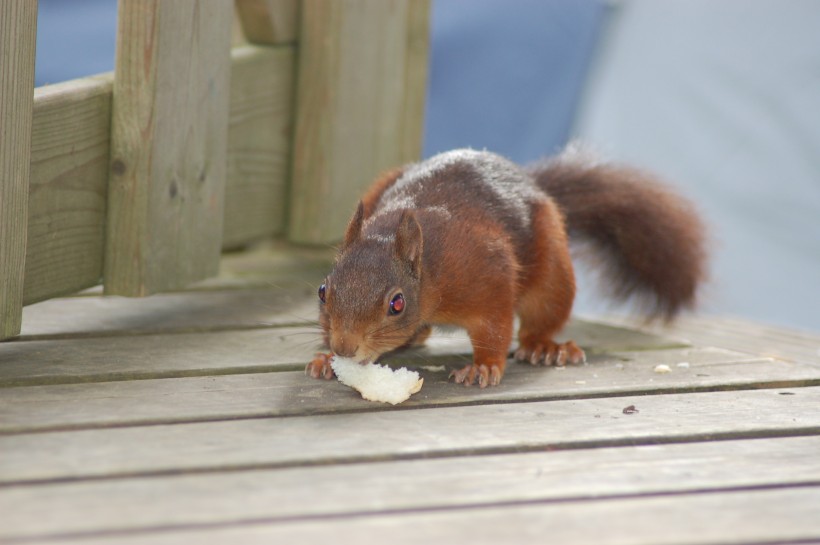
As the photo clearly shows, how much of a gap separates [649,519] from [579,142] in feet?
5.87

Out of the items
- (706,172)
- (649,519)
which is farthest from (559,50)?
(649,519)

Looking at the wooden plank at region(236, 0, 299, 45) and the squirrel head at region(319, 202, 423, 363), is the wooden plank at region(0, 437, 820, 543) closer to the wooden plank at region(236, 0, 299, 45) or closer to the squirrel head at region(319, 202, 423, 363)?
the squirrel head at region(319, 202, 423, 363)

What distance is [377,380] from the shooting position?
2.22 m

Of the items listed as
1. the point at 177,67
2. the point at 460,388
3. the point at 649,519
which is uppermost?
the point at 177,67

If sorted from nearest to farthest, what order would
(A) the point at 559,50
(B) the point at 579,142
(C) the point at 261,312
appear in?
1. (C) the point at 261,312
2. (B) the point at 579,142
3. (A) the point at 559,50

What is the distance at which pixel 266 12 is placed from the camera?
128 inches

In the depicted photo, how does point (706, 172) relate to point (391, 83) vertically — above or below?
below

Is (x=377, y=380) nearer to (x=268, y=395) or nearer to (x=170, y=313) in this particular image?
(x=268, y=395)

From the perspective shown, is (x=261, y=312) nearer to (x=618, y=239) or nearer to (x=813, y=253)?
(x=618, y=239)

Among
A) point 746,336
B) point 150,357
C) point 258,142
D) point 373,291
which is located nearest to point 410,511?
point 373,291

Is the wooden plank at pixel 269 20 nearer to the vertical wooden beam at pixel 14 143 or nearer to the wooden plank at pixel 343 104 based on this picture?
the wooden plank at pixel 343 104

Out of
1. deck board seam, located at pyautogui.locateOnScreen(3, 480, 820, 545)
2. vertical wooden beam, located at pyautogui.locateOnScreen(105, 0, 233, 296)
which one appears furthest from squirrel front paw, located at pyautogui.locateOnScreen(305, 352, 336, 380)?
deck board seam, located at pyautogui.locateOnScreen(3, 480, 820, 545)

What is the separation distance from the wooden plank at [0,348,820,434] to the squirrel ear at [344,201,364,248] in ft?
0.95

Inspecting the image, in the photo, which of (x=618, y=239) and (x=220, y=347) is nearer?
(x=220, y=347)
